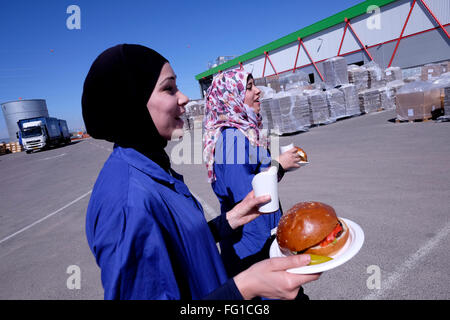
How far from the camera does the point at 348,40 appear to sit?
23.7m

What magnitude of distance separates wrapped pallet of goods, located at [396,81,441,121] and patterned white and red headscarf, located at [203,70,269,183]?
9557mm

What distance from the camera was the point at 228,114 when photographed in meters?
2.28

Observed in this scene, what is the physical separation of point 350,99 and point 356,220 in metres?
12.3

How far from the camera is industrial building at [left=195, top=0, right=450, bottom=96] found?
18453 millimetres

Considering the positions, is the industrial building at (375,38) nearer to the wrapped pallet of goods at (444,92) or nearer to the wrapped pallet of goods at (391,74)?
the wrapped pallet of goods at (391,74)

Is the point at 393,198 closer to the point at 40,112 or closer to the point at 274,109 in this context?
the point at 274,109

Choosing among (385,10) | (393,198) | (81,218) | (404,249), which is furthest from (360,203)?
(385,10)

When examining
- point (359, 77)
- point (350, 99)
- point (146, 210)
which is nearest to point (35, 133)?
point (350, 99)

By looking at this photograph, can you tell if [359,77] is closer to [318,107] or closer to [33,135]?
[318,107]

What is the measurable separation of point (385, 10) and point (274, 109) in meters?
16.7

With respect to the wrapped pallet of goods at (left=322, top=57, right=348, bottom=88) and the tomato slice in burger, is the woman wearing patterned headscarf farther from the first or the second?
the wrapped pallet of goods at (left=322, top=57, right=348, bottom=88)

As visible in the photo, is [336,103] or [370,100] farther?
[370,100]

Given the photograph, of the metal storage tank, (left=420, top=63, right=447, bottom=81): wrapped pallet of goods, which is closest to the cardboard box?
(left=420, top=63, right=447, bottom=81): wrapped pallet of goods
